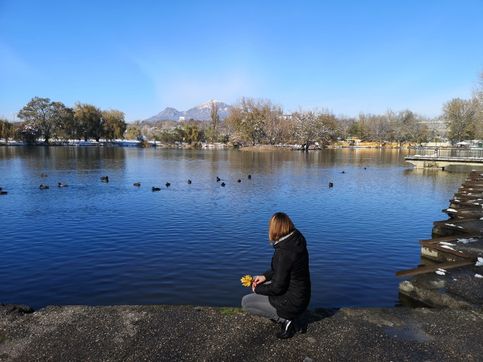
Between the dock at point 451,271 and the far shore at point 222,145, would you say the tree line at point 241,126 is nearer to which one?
the far shore at point 222,145

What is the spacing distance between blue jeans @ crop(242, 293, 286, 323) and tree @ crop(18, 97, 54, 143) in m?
120

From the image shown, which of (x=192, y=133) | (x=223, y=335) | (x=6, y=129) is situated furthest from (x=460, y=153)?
(x=6, y=129)

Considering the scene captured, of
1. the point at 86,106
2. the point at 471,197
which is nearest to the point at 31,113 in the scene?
the point at 86,106

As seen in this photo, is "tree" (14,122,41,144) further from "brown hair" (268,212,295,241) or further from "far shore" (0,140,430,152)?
"brown hair" (268,212,295,241)

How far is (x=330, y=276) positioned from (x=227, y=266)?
10.5 ft

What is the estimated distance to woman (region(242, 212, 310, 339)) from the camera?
523cm

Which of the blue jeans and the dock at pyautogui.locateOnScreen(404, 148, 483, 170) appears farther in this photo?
the dock at pyautogui.locateOnScreen(404, 148, 483, 170)

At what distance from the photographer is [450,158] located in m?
47.0

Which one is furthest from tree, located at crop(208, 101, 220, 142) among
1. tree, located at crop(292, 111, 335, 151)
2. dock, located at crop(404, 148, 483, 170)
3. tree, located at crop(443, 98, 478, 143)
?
dock, located at crop(404, 148, 483, 170)

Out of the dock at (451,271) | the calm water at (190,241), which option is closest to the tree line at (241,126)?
the calm water at (190,241)

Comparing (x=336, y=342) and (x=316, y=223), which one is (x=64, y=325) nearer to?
(x=336, y=342)

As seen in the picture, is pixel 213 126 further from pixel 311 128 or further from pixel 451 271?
pixel 451 271

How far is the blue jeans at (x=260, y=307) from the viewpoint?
575 cm

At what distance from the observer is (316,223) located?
59.4 feet
